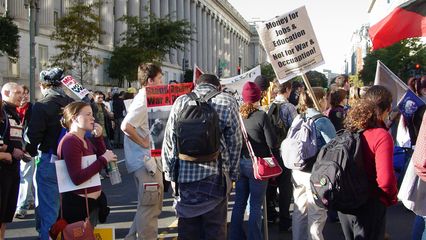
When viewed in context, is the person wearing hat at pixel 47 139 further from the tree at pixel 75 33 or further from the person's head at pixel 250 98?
the tree at pixel 75 33

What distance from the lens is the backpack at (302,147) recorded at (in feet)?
18.4

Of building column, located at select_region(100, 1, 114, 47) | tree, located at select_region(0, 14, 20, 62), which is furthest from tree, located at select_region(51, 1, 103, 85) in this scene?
building column, located at select_region(100, 1, 114, 47)

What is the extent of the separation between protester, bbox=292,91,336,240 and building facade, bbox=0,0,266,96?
22.6m

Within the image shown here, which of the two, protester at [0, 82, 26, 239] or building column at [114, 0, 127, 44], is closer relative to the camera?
protester at [0, 82, 26, 239]

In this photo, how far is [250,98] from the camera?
20.2 feet

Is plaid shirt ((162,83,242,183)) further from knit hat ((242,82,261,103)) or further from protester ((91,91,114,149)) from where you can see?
protester ((91,91,114,149))

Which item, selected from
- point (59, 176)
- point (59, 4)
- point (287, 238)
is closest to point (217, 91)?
point (59, 176)

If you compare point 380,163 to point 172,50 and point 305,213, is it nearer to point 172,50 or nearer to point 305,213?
point 305,213

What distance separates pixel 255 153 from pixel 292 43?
141cm

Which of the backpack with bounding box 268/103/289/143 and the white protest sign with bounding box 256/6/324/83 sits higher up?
the white protest sign with bounding box 256/6/324/83

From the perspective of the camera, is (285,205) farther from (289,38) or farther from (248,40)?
(248,40)

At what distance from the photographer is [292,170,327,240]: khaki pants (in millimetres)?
5691

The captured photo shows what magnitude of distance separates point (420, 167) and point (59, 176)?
285 centimetres

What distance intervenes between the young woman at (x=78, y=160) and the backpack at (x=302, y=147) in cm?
176
